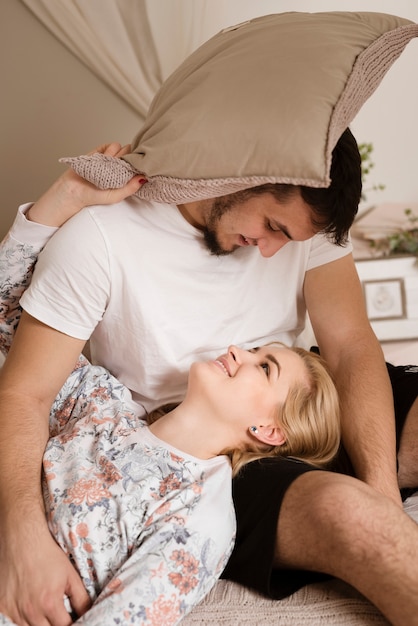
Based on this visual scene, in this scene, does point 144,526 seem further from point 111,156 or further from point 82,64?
point 82,64

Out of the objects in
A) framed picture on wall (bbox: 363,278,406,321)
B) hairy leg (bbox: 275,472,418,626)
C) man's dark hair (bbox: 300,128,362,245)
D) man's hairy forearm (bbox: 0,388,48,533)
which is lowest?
framed picture on wall (bbox: 363,278,406,321)

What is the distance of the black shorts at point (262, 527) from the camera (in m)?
1.55

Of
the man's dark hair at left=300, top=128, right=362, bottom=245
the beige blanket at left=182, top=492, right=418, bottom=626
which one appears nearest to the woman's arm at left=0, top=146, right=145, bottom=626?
the beige blanket at left=182, top=492, right=418, bottom=626

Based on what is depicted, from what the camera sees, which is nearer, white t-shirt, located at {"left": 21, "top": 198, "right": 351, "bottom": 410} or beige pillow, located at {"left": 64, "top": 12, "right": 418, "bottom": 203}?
beige pillow, located at {"left": 64, "top": 12, "right": 418, "bottom": 203}

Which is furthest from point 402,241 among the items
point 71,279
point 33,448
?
point 33,448

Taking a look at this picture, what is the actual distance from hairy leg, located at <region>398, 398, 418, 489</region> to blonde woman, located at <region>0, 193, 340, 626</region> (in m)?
0.20

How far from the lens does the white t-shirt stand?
6.04ft

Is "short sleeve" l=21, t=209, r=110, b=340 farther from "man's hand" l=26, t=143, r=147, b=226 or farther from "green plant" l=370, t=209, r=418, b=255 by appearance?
"green plant" l=370, t=209, r=418, b=255

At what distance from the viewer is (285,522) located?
1.55 m

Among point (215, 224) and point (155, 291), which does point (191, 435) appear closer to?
point (155, 291)

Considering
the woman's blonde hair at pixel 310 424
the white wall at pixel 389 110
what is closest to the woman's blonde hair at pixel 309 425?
the woman's blonde hair at pixel 310 424

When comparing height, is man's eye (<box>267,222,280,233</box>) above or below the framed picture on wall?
above

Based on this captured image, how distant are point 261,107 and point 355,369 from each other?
83 cm

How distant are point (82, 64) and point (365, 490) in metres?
2.22
